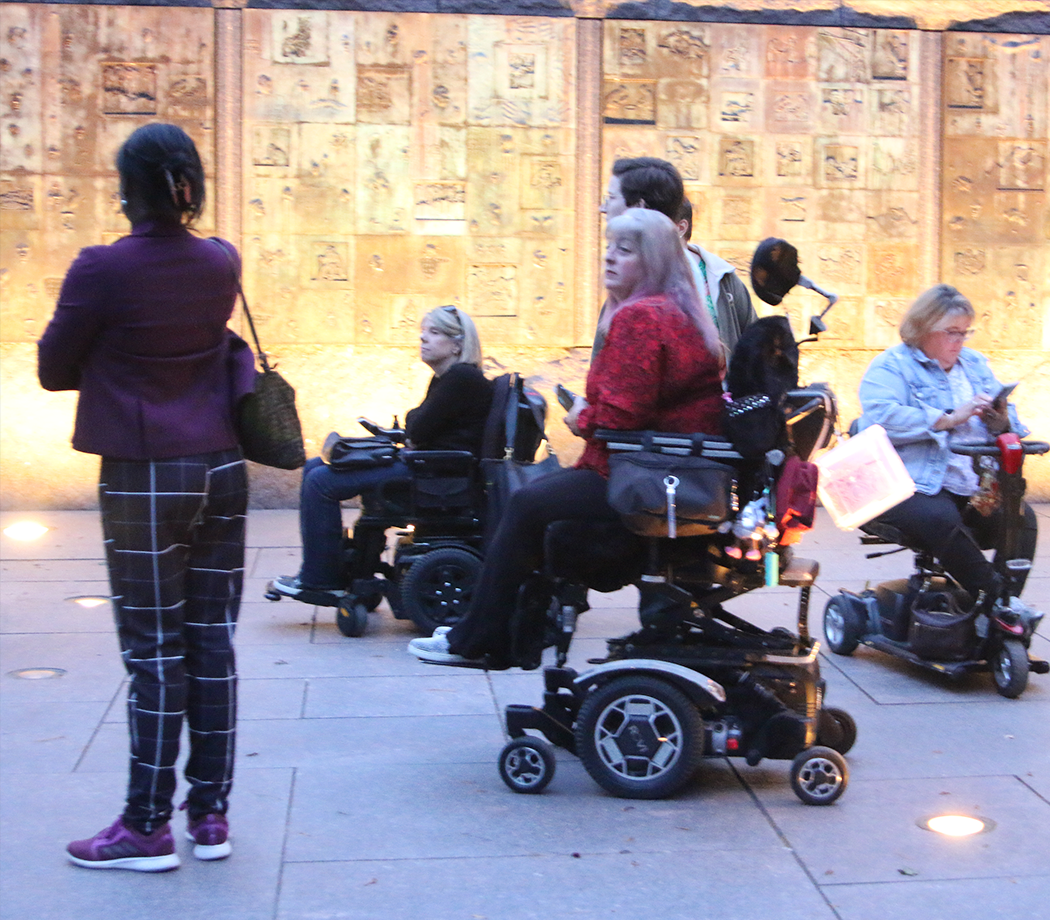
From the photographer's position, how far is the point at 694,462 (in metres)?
4.21

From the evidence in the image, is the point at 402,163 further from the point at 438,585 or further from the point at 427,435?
the point at 438,585

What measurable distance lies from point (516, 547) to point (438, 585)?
2068 millimetres

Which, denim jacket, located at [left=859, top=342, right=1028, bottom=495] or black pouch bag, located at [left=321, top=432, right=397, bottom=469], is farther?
black pouch bag, located at [left=321, top=432, right=397, bottom=469]

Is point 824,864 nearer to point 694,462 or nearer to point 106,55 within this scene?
point 694,462

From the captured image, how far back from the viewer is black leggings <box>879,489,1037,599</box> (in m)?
5.76

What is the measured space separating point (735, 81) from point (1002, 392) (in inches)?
179

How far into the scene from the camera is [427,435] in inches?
255

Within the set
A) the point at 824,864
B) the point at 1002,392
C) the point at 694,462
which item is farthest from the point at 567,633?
the point at 1002,392

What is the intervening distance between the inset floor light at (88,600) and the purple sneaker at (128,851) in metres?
3.32

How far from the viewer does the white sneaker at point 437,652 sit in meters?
4.61

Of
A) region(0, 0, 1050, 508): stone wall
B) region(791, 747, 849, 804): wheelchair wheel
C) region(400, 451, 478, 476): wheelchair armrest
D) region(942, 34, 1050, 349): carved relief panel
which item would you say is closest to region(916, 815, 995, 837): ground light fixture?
region(791, 747, 849, 804): wheelchair wheel

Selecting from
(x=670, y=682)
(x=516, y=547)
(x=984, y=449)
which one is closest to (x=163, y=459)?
(x=516, y=547)

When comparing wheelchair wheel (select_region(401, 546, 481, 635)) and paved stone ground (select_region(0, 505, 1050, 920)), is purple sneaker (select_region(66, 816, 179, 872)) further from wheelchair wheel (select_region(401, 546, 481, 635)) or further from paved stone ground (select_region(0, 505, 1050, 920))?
wheelchair wheel (select_region(401, 546, 481, 635))

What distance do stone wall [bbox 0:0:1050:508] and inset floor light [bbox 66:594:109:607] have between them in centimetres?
251
